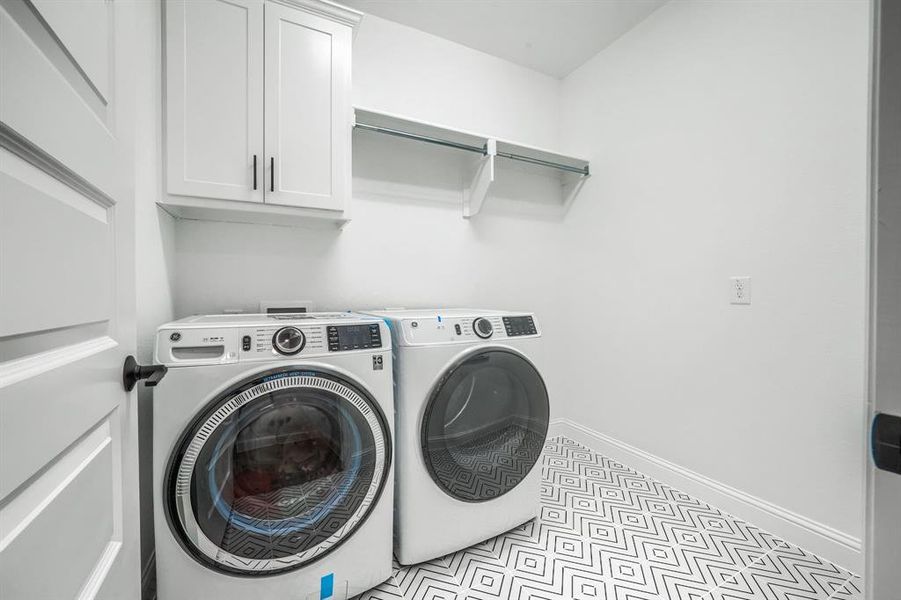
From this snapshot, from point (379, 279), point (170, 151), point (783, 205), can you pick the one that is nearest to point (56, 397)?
point (170, 151)

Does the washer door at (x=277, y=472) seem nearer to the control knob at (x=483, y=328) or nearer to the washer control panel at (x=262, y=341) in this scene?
the washer control panel at (x=262, y=341)

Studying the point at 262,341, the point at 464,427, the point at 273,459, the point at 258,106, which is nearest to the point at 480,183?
the point at 258,106

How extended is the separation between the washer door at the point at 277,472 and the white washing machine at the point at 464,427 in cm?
15

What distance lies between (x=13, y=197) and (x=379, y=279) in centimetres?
184

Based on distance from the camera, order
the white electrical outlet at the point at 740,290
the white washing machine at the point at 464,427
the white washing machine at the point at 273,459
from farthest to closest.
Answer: the white electrical outlet at the point at 740,290
the white washing machine at the point at 464,427
the white washing machine at the point at 273,459

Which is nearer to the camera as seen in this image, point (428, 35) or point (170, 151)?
point (170, 151)

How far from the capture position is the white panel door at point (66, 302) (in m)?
0.39

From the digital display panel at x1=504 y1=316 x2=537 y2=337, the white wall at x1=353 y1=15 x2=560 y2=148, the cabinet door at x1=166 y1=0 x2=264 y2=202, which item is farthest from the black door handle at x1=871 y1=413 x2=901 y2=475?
the white wall at x1=353 y1=15 x2=560 y2=148

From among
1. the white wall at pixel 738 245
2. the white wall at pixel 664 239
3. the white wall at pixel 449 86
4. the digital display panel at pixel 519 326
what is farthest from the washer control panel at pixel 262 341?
the white wall at pixel 738 245

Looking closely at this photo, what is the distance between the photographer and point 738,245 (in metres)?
1.81

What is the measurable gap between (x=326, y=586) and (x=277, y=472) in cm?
42

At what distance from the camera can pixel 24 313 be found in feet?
1.37

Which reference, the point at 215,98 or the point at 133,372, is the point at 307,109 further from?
the point at 133,372

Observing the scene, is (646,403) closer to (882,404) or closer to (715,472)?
(715,472)
